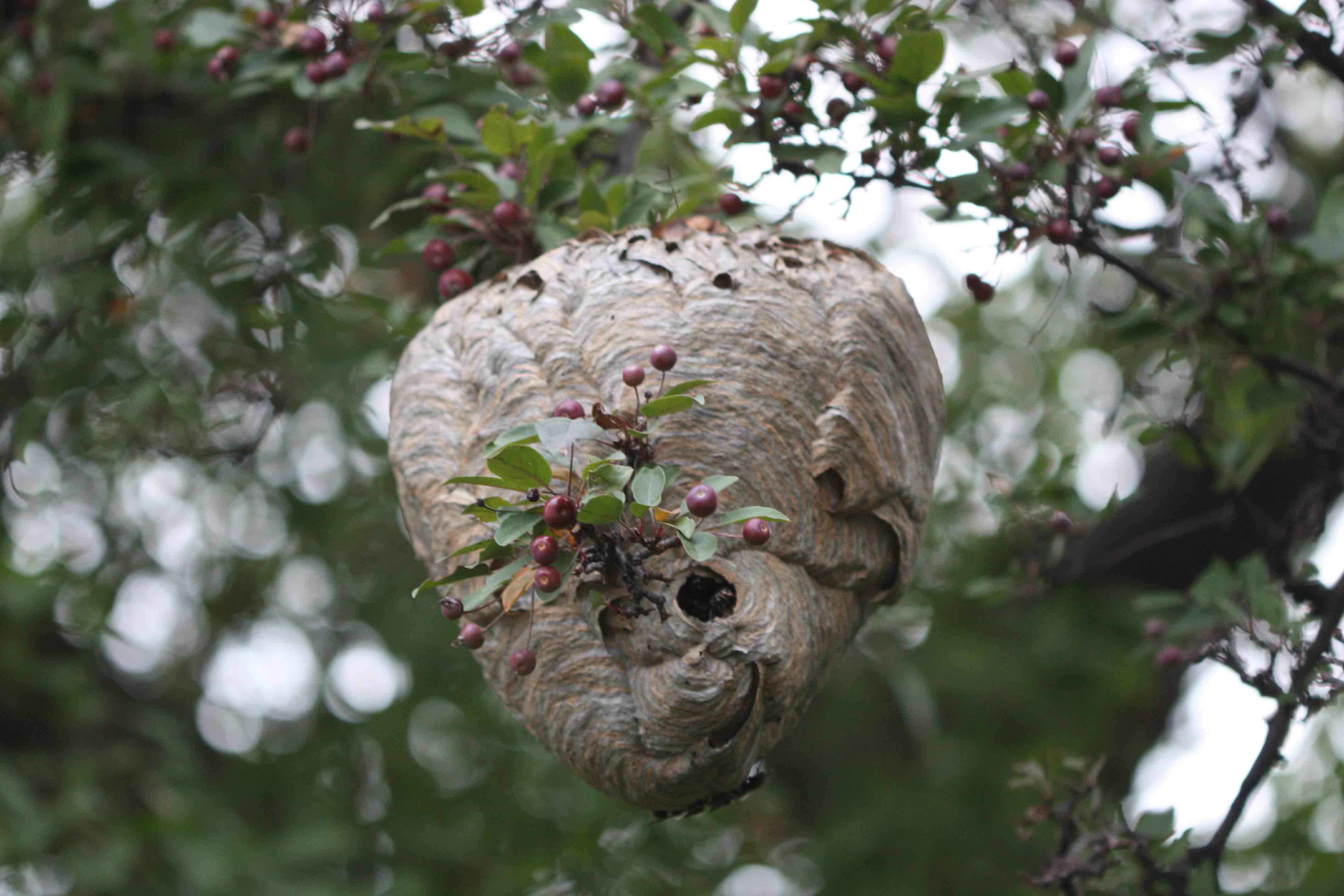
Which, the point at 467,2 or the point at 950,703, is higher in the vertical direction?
the point at 467,2

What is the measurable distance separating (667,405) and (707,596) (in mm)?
349

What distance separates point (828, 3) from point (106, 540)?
3179 millimetres

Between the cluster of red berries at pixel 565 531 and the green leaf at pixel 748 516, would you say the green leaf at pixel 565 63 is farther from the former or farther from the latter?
the green leaf at pixel 748 516

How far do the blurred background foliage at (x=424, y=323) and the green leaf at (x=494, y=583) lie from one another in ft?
2.61

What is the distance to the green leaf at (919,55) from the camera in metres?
1.77

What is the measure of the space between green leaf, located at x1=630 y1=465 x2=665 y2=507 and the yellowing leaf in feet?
0.53

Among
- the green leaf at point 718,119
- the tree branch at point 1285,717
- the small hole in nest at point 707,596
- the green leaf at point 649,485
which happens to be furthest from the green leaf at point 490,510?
the tree branch at point 1285,717

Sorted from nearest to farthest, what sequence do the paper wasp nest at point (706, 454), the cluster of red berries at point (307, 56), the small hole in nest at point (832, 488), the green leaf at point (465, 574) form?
the green leaf at point (465, 574) < the paper wasp nest at point (706, 454) < the small hole in nest at point (832, 488) < the cluster of red berries at point (307, 56)

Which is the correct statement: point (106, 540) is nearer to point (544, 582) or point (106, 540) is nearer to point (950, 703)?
point (544, 582)

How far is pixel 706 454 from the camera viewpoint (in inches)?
64.9

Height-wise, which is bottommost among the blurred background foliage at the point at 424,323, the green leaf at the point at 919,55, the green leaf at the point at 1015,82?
the blurred background foliage at the point at 424,323

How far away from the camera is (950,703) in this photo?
5.72m

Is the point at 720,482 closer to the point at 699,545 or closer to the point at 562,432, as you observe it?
the point at 699,545

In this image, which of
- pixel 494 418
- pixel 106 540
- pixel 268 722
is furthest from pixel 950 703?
pixel 494 418
